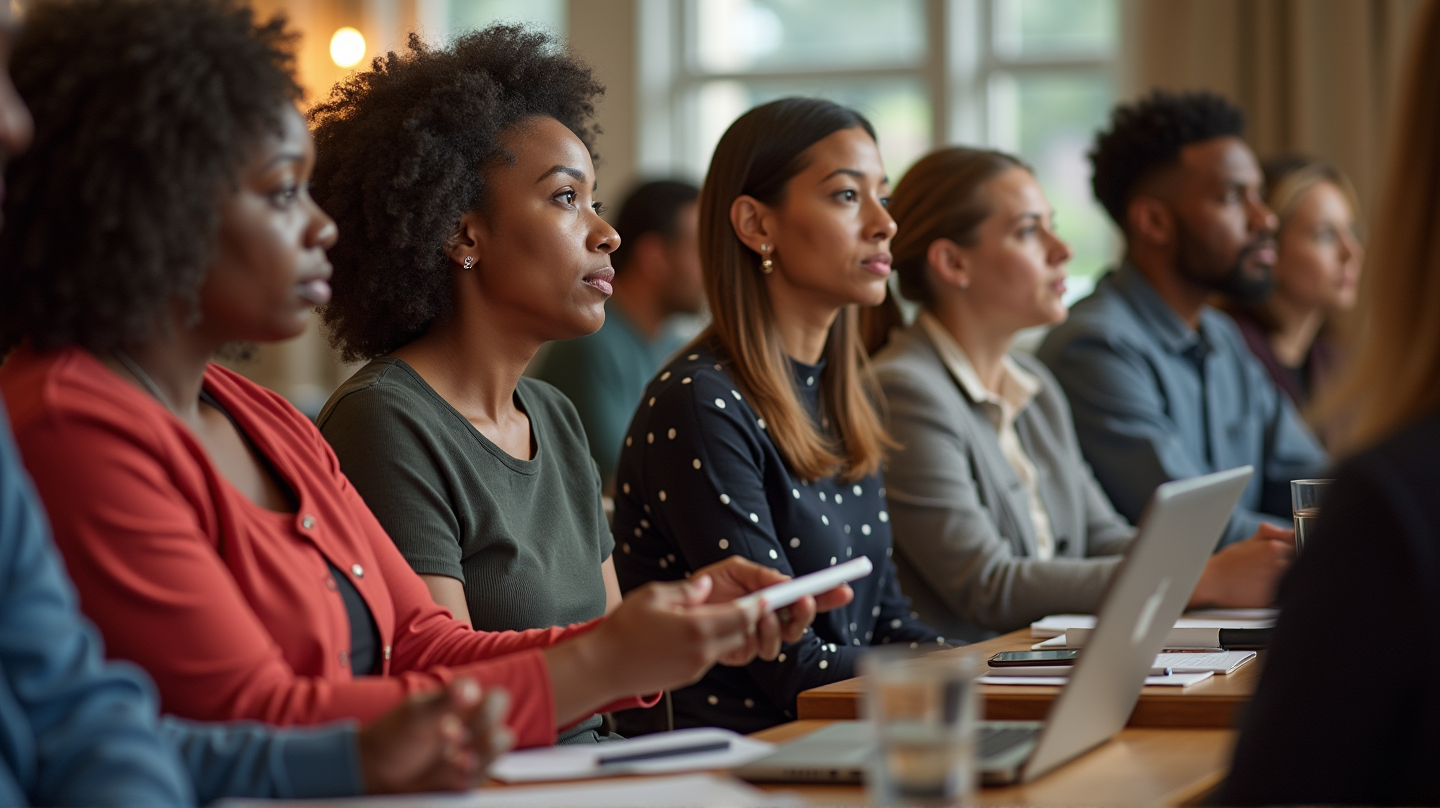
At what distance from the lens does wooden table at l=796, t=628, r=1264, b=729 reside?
4.49ft

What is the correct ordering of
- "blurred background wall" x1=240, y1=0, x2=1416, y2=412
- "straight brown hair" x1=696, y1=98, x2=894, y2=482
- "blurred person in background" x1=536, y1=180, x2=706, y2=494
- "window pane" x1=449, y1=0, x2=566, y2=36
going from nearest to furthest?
"straight brown hair" x1=696, y1=98, x2=894, y2=482 → "blurred person in background" x1=536, y1=180, x2=706, y2=494 → "blurred background wall" x1=240, y1=0, x2=1416, y2=412 → "window pane" x1=449, y1=0, x2=566, y2=36

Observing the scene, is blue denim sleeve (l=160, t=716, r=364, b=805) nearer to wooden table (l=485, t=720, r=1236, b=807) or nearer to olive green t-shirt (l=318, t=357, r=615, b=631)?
wooden table (l=485, t=720, r=1236, b=807)

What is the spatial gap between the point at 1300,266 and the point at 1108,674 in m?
3.31

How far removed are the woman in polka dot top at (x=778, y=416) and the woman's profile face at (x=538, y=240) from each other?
23 cm

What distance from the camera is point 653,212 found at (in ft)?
15.4

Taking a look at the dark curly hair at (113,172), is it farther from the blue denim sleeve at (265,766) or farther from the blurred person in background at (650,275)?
the blurred person in background at (650,275)

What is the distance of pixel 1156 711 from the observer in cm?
137

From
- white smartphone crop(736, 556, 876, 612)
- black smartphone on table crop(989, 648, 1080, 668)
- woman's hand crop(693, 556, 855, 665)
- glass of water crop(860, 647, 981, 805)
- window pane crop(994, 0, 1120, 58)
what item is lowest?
black smartphone on table crop(989, 648, 1080, 668)

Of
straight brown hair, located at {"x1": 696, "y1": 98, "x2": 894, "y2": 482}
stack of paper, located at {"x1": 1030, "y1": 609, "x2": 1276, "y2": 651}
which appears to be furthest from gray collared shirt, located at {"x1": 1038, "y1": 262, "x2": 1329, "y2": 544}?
straight brown hair, located at {"x1": 696, "y1": 98, "x2": 894, "y2": 482}

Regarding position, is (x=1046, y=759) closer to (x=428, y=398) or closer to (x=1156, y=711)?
(x=1156, y=711)

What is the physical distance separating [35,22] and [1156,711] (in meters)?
1.19

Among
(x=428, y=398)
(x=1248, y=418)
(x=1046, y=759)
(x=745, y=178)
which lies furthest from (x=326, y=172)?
(x=1248, y=418)

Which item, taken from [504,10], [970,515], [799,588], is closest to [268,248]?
[799,588]

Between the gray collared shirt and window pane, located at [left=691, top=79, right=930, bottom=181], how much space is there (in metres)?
2.22
